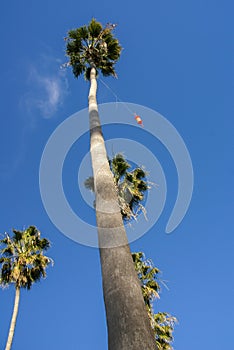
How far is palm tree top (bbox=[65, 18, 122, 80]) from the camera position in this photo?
1484 cm

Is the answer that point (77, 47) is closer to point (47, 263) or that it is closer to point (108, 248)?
point (47, 263)

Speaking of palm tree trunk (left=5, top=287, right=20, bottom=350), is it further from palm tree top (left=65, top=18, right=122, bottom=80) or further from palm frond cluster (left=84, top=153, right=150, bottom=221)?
palm tree top (left=65, top=18, right=122, bottom=80)

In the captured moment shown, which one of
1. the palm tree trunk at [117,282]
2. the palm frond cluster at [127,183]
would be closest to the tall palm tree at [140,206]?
the palm frond cluster at [127,183]

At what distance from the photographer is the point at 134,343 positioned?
3.17 m

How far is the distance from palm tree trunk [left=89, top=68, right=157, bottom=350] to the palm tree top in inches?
397

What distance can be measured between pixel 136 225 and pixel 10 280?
773cm


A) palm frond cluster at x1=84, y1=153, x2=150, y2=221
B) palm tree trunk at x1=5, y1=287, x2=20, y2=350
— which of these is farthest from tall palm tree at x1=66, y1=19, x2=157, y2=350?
palm tree trunk at x1=5, y1=287, x2=20, y2=350

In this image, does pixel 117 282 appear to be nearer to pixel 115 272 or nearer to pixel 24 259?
pixel 115 272

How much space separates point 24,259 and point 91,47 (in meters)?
10.9

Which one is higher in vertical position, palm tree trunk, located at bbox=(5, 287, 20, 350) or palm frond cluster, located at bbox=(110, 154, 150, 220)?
palm frond cluster, located at bbox=(110, 154, 150, 220)

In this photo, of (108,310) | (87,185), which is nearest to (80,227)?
(87,185)

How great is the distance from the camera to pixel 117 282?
400 cm

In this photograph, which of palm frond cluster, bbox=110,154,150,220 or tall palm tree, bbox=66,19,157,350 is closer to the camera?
tall palm tree, bbox=66,19,157,350

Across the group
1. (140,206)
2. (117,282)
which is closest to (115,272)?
(117,282)
